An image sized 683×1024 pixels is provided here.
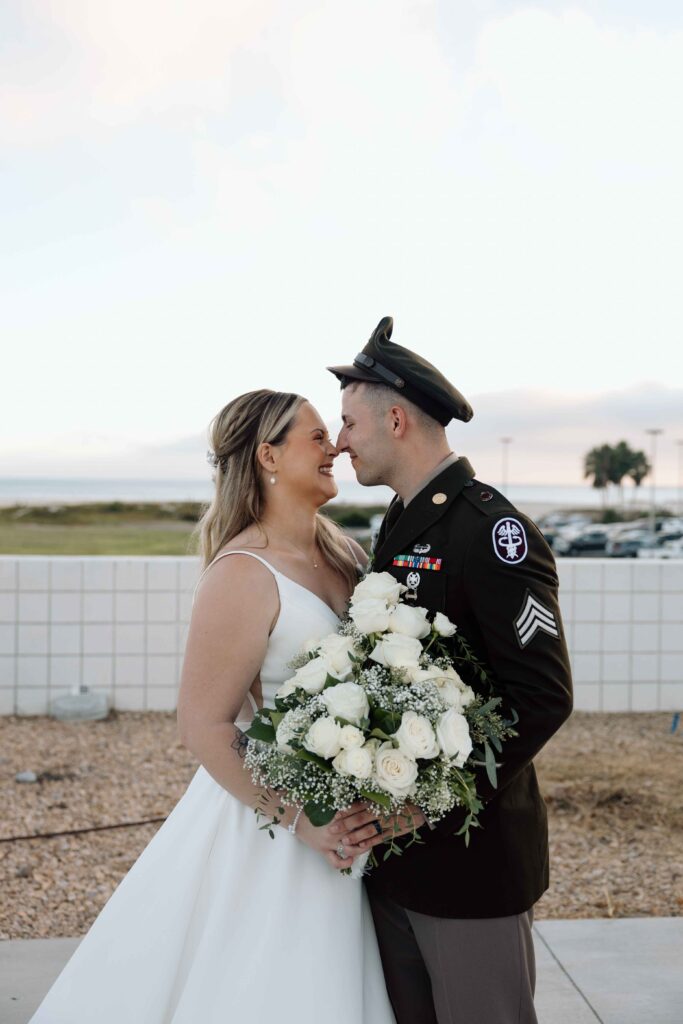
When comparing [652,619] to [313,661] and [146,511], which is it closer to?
[313,661]

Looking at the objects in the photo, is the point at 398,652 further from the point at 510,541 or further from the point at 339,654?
the point at 510,541

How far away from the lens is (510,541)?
76.9 inches

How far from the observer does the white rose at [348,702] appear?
168cm

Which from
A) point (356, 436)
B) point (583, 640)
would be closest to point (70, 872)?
point (356, 436)

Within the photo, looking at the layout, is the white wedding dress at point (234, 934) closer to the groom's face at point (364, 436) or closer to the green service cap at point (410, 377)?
the groom's face at point (364, 436)

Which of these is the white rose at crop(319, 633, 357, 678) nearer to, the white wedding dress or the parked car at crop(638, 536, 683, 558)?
the white wedding dress

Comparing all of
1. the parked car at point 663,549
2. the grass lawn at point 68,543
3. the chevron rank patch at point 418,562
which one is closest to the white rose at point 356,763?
the chevron rank patch at point 418,562

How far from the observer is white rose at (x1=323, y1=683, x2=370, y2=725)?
168 cm

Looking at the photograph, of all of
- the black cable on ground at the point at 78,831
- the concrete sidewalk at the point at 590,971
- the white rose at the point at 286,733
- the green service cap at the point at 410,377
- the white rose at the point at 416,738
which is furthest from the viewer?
the black cable on ground at the point at 78,831

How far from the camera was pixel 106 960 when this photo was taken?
221 cm

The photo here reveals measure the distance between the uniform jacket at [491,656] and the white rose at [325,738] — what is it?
0.43m

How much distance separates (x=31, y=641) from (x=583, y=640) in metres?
4.88

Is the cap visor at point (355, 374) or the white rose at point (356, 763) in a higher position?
the cap visor at point (355, 374)

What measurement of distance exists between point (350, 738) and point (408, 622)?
294 mm
